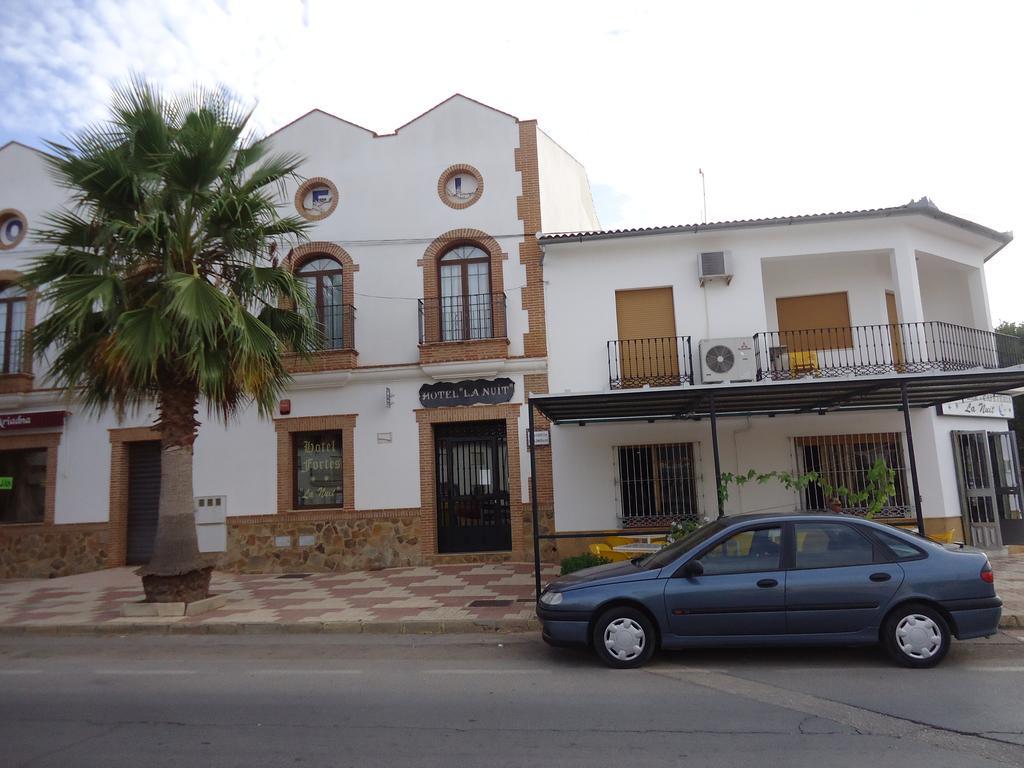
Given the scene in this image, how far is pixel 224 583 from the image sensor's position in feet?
43.3

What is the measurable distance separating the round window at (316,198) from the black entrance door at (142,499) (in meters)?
5.78

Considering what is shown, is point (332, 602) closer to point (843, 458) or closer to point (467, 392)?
point (467, 392)

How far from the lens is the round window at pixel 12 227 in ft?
54.2

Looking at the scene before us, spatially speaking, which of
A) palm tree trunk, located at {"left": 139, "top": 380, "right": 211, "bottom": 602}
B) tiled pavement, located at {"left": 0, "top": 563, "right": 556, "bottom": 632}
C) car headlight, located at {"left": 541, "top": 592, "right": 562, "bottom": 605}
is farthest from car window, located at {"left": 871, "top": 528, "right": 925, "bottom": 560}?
palm tree trunk, located at {"left": 139, "top": 380, "right": 211, "bottom": 602}

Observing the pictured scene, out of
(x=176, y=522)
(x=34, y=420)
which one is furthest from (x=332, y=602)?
(x=34, y=420)

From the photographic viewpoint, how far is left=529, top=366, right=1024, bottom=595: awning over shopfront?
32.0ft

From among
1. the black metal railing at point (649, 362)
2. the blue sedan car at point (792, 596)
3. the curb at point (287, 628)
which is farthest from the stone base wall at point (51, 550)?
the blue sedan car at point (792, 596)

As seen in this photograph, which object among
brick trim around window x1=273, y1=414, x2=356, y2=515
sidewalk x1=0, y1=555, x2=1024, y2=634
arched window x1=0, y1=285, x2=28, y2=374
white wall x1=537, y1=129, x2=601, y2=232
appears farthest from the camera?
arched window x1=0, y1=285, x2=28, y2=374

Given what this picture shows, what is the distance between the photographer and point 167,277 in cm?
1026

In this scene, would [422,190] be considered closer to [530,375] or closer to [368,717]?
[530,375]

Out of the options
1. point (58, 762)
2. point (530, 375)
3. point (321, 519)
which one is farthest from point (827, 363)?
point (58, 762)

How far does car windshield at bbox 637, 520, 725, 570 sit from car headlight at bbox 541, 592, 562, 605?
2.86 feet

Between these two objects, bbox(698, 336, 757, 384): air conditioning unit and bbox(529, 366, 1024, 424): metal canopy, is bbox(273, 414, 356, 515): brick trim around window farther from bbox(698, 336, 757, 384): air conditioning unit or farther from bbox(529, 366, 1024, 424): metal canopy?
bbox(698, 336, 757, 384): air conditioning unit

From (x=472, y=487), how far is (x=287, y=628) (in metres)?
5.61
